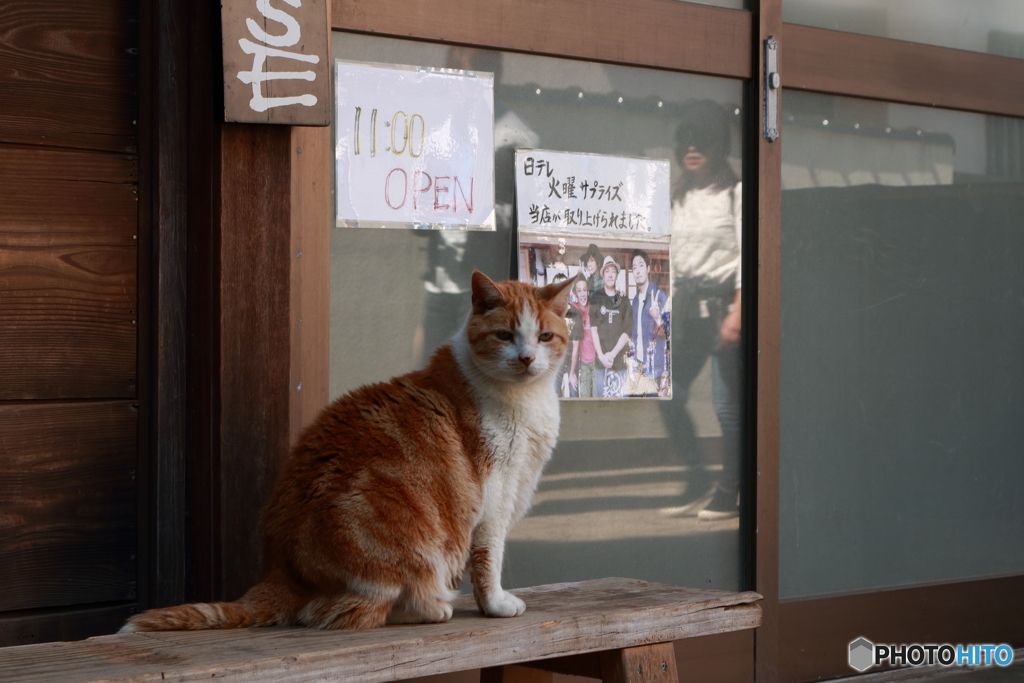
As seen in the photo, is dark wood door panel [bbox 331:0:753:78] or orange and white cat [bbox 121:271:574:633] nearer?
orange and white cat [bbox 121:271:574:633]

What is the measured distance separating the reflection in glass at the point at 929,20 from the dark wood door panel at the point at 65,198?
2027mm

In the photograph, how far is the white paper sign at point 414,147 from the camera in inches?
94.7

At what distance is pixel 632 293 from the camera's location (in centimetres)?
279

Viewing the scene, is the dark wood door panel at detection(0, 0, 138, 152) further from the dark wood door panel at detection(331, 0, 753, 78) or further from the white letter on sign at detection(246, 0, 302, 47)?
the dark wood door panel at detection(331, 0, 753, 78)

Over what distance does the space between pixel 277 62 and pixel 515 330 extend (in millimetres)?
825

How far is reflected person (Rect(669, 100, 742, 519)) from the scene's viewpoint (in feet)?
9.44

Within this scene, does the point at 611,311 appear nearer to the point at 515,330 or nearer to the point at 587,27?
the point at 587,27

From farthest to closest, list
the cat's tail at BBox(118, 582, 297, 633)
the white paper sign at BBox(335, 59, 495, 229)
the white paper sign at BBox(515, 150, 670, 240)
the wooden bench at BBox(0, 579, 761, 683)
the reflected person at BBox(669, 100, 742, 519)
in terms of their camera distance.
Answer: the reflected person at BBox(669, 100, 742, 519) → the white paper sign at BBox(515, 150, 670, 240) → the white paper sign at BBox(335, 59, 495, 229) → the cat's tail at BBox(118, 582, 297, 633) → the wooden bench at BBox(0, 579, 761, 683)

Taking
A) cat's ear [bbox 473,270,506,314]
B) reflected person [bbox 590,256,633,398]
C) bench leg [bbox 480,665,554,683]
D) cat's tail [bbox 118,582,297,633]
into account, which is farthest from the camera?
reflected person [bbox 590,256,633,398]

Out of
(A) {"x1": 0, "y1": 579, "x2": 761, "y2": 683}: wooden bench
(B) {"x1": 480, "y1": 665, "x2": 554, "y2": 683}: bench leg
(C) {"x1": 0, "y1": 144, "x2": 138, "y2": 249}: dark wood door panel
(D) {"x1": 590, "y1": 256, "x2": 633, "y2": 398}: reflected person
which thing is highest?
(C) {"x1": 0, "y1": 144, "x2": 138, "y2": 249}: dark wood door panel

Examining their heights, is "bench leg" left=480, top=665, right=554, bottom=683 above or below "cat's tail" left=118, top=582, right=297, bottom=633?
below

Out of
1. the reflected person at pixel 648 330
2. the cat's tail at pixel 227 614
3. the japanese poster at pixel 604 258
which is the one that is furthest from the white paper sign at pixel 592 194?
the cat's tail at pixel 227 614

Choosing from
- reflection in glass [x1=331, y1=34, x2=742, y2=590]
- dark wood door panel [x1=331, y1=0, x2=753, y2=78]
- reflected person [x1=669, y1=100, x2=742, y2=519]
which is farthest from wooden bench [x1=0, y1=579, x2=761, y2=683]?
dark wood door panel [x1=331, y1=0, x2=753, y2=78]

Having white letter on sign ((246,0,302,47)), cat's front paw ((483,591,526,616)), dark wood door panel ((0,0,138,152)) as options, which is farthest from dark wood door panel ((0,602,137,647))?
white letter on sign ((246,0,302,47))
